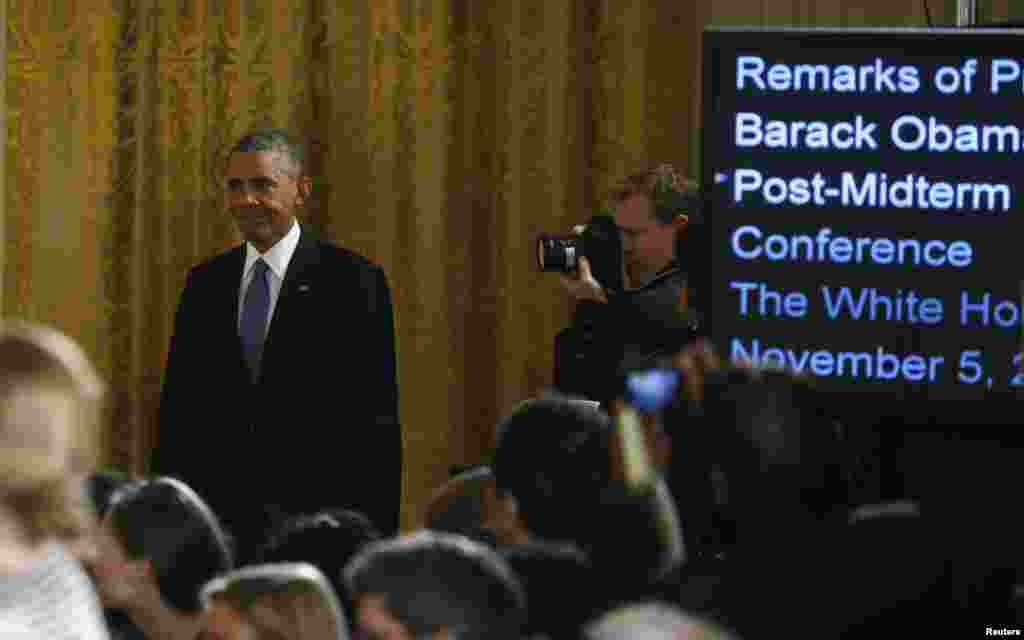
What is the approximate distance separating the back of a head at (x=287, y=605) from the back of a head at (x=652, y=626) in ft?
1.22

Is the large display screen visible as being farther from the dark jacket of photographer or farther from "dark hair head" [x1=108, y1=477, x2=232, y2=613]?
"dark hair head" [x1=108, y1=477, x2=232, y2=613]

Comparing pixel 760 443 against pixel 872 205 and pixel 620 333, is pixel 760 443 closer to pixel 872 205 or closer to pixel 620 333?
pixel 872 205

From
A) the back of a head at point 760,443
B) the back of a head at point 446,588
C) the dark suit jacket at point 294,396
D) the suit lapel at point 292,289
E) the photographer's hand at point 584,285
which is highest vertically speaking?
the back of a head at point 760,443

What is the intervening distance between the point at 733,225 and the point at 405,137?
10.9ft

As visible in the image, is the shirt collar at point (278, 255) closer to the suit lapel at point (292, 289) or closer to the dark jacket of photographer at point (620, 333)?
the suit lapel at point (292, 289)

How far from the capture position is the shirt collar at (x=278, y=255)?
4.98m

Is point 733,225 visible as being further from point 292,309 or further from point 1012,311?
point 292,309

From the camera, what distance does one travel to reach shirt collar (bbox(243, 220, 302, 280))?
498 cm

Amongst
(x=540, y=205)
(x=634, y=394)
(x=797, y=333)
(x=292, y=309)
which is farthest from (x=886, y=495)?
(x=540, y=205)

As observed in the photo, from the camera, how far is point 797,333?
336cm

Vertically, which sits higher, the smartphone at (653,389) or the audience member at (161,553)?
the smartphone at (653,389)

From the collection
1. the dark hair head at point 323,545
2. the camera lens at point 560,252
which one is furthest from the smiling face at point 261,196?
the dark hair head at point 323,545

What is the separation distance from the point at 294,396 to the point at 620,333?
36.6 inches

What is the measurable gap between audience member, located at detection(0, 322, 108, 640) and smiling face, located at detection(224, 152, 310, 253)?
2897 mm
